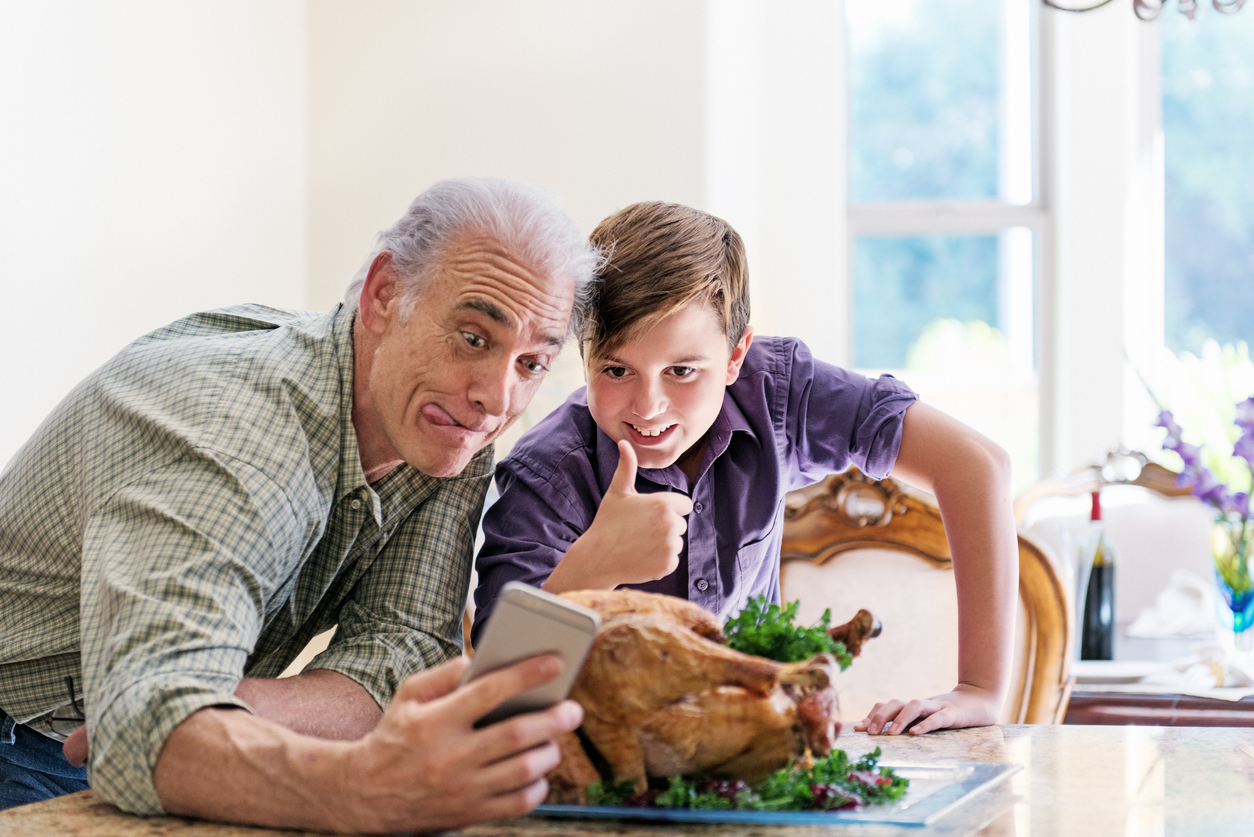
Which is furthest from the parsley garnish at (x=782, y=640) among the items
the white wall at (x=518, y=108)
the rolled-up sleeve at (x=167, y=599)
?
the white wall at (x=518, y=108)

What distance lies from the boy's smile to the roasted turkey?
0.54 meters

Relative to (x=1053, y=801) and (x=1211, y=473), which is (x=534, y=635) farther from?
(x=1211, y=473)

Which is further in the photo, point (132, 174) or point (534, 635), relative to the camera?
point (132, 174)

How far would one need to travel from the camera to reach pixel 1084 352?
4.23m

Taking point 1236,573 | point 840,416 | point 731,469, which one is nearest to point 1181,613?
point 1236,573

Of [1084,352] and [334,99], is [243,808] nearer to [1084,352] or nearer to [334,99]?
[334,99]

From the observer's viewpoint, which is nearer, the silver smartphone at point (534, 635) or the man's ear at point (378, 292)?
the silver smartphone at point (534, 635)

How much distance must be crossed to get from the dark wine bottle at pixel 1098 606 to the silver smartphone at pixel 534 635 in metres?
1.94

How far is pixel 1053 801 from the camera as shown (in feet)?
2.96

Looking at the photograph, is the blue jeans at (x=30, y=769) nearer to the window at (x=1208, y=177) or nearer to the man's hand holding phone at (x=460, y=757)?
the man's hand holding phone at (x=460, y=757)

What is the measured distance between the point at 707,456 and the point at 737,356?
5.5 inches

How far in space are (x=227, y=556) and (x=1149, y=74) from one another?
4305 millimetres

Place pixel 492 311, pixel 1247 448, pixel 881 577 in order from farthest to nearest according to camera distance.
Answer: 1. pixel 1247 448
2. pixel 881 577
3. pixel 492 311

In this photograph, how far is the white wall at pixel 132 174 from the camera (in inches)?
86.3
